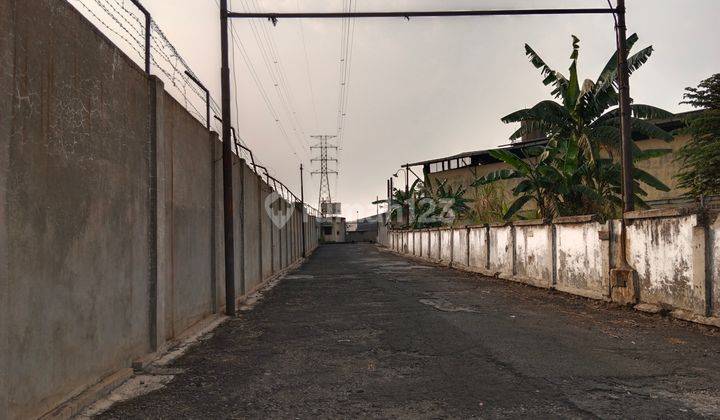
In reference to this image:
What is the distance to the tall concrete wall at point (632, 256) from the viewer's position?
7.91 metres

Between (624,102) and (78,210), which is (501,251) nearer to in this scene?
(624,102)

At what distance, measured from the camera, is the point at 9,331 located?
11.4 ft

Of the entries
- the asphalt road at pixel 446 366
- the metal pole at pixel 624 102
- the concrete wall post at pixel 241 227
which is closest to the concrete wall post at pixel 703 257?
the asphalt road at pixel 446 366

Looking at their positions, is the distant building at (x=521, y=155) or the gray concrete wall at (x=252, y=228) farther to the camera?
the distant building at (x=521, y=155)

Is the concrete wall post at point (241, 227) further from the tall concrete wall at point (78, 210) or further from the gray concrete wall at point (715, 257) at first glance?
the gray concrete wall at point (715, 257)

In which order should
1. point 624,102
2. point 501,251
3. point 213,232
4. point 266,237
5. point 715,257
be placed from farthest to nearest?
point 266,237 < point 501,251 < point 624,102 < point 213,232 < point 715,257

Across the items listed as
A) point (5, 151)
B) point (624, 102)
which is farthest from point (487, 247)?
point (5, 151)

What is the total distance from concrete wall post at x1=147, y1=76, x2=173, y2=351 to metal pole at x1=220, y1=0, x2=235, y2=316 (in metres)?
3.14

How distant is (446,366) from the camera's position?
18.5 ft

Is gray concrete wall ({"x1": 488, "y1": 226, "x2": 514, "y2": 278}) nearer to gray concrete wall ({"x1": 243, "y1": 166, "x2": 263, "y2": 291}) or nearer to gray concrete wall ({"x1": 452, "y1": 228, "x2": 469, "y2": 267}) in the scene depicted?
gray concrete wall ({"x1": 452, "y1": 228, "x2": 469, "y2": 267})

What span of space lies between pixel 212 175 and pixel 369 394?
6.39 m

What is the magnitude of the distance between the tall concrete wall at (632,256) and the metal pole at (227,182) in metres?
7.45

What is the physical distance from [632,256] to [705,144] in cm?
1414

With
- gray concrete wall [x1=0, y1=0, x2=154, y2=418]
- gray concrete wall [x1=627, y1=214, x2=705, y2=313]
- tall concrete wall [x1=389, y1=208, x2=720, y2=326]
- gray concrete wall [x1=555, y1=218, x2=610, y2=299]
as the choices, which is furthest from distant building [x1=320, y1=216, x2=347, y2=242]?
gray concrete wall [x1=0, y1=0, x2=154, y2=418]
